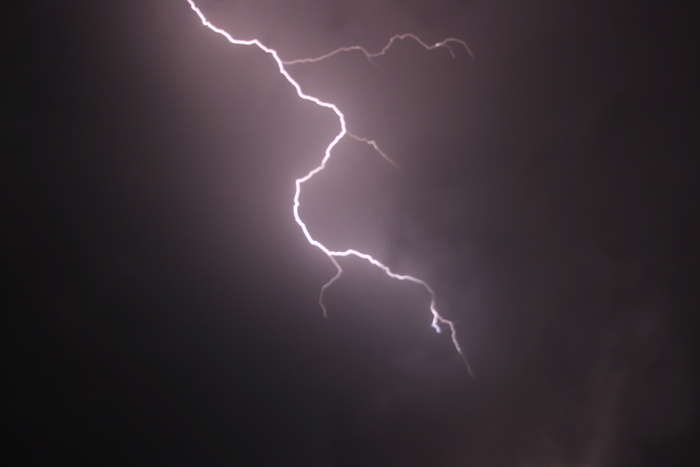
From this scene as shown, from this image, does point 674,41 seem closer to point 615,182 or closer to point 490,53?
point 615,182

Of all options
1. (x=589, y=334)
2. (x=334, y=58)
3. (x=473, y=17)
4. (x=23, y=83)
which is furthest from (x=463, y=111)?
(x=23, y=83)

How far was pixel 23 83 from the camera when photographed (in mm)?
1427

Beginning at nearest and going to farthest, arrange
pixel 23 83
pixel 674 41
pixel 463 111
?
pixel 23 83 → pixel 463 111 → pixel 674 41

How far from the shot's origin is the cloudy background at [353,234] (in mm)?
1463

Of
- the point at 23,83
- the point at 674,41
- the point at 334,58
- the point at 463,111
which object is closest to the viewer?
the point at 23,83

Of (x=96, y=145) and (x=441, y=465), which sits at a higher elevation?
(x=96, y=145)

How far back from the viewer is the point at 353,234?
1.58 meters

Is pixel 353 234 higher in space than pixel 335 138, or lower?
lower

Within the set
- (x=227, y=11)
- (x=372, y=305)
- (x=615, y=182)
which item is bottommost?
(x=372, y=305)

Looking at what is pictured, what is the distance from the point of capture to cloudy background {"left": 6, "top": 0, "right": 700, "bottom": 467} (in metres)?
1.46

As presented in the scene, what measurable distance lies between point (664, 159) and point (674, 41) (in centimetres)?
56

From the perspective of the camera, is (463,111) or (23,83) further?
(463,111)

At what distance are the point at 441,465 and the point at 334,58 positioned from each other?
1875 mm

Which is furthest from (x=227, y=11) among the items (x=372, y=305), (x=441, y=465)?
(x=441, y=465)
